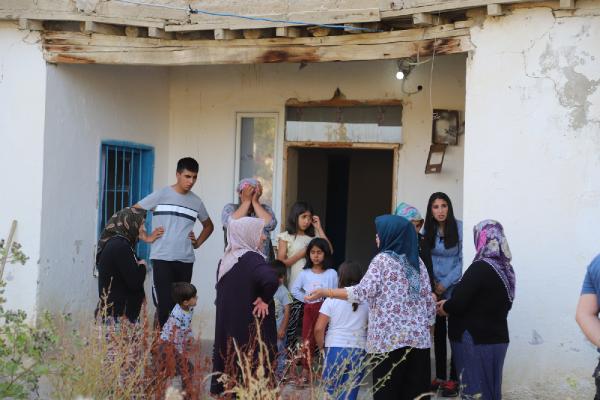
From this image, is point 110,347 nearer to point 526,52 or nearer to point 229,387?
point 229,387

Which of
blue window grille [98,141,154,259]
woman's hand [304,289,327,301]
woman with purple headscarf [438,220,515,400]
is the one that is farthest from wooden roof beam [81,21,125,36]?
woman with purple headscarf [438,220,515,400]

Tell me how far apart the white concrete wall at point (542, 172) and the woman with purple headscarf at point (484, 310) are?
3.18ft

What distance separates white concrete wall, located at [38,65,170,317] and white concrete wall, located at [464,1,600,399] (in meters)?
3.95

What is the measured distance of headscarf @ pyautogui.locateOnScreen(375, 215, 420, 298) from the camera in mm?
5414

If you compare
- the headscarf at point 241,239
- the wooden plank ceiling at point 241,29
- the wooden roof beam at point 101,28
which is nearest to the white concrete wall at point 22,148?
the wooden plank ceiling at point 241,29

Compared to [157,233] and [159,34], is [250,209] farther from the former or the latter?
[159,34]

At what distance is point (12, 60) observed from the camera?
819cm

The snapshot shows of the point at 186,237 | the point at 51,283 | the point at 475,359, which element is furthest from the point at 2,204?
the point at 475,359

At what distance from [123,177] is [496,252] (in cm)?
505

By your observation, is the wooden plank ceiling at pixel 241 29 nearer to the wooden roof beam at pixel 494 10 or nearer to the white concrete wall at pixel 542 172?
the wooden roof beam at pixel 494 10

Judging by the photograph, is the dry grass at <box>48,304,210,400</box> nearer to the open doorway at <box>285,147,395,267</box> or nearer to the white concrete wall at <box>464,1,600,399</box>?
the white concrete wall at <box>464,1,600,399</box>

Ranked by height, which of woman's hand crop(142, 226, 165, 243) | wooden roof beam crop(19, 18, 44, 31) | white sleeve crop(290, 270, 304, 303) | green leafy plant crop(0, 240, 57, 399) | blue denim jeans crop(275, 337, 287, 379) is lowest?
blue denim jeans crop(275, 337, 287, 379)

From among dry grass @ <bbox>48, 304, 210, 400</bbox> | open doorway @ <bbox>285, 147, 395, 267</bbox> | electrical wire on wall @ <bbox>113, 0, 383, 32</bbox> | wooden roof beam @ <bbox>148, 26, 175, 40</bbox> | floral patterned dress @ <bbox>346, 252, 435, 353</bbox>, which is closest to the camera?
dry grass @ <bbox>48, 304, 210, 400</bbox>

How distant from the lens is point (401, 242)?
5.43 meters
